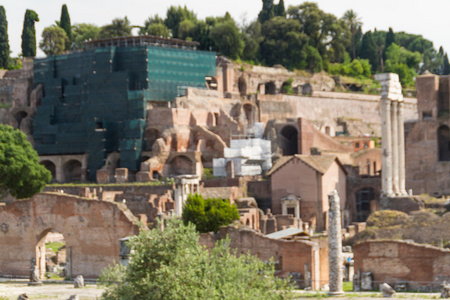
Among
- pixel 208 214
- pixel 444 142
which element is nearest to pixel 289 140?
pixel 444 142

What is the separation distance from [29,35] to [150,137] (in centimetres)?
1920

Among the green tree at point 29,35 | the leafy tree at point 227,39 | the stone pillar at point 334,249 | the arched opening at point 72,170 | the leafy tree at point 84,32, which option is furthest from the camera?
the leafy tree at point 84,32

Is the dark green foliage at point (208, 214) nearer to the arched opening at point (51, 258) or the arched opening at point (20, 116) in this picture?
the arched opening at point (51, 258)

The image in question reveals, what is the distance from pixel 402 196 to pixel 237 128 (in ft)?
58.1

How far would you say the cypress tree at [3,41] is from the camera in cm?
8394

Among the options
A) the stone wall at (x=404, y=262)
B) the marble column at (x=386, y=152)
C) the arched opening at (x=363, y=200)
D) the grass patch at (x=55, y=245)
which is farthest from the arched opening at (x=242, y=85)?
the stone wall at (x=404, y=262)

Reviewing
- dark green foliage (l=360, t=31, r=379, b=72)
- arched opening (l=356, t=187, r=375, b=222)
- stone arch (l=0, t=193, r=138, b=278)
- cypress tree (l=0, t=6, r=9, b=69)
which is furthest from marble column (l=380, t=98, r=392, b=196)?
dark green foliage (l=360, t=31, r=379, b=72)

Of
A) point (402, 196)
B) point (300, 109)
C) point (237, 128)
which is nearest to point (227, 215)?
point (402, 196)

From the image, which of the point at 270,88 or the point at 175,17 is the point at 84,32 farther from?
the point at 270,88

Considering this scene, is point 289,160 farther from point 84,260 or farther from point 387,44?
point 387,44

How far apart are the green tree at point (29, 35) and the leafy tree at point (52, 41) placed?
1.04 m

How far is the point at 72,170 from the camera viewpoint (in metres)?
74.1

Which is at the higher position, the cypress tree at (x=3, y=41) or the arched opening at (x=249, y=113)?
the cypress tree at (x=3, y=41)

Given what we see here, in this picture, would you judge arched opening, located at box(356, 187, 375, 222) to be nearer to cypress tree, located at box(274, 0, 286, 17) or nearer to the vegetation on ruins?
cypress tree, located at box(274, 0, 286, 17)
